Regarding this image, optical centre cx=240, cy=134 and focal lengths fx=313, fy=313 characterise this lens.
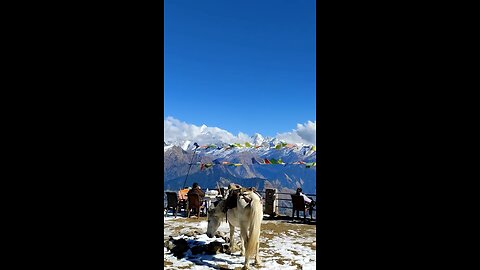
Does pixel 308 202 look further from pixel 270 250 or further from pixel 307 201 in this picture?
pixel 270 250

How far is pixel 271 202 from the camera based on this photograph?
407 inches

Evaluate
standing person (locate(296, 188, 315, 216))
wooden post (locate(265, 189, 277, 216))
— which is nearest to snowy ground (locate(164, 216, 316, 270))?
standing person (locate(296, 188, 315, 216))

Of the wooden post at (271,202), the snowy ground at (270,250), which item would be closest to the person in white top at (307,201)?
the snowy ground at (270,250)

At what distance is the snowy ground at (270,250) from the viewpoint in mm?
5422

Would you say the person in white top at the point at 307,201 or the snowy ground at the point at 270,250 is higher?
the person in white top at the point at 307,201

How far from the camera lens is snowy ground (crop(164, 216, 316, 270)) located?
5.42 meters

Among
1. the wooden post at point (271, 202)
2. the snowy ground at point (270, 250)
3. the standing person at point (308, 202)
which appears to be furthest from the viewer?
the wooden post at point (271, 202)

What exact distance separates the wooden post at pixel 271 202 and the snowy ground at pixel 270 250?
104cm

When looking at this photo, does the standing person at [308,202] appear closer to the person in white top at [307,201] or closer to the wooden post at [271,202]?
the person in white top at [307,201]
